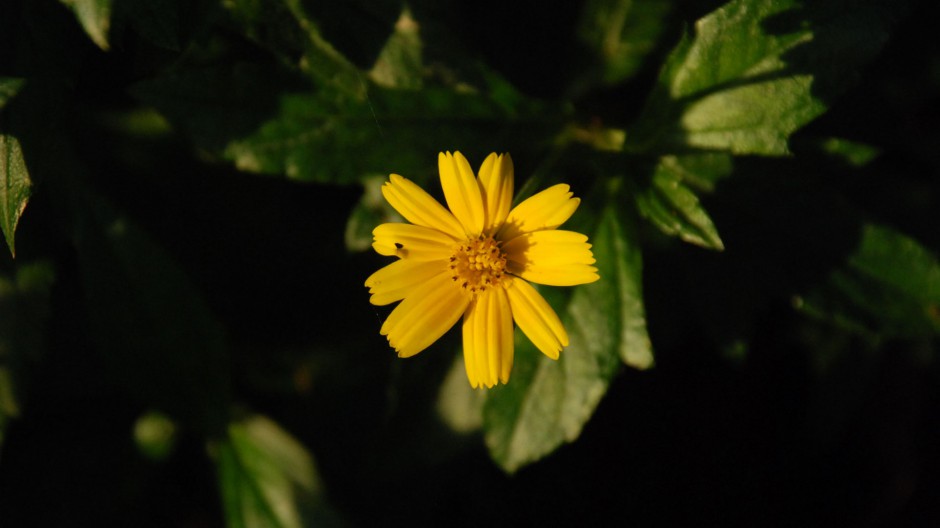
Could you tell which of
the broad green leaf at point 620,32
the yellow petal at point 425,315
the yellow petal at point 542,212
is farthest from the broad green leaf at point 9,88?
the broad green leaf at point 620,32

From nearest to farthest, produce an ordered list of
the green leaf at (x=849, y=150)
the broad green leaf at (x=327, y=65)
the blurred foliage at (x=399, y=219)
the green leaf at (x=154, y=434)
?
the blurred foliage at (x=399, y=219) → the broad green leaf at (x=327, y=65) → the green leaf at (x=849, y=150) → the green leaf at (x=154, y=434)

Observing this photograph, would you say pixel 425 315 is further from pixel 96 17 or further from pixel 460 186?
pixel 96 17

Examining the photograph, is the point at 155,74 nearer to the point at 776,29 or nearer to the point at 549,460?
the point at 776,29

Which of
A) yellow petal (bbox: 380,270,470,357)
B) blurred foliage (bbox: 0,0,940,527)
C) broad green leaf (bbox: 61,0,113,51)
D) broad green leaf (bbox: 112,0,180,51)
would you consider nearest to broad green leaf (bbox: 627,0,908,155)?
blurred foliage (bbox: 0,0,940,527)

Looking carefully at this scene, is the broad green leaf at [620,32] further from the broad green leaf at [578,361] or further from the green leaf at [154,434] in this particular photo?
the green leaf at [154,434]

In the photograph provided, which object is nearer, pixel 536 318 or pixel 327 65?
pixel 536 318

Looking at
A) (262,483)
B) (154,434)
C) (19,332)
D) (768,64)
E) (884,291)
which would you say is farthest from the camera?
(154,434)

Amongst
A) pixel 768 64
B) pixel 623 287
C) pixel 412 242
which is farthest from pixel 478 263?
pixel 768 64
